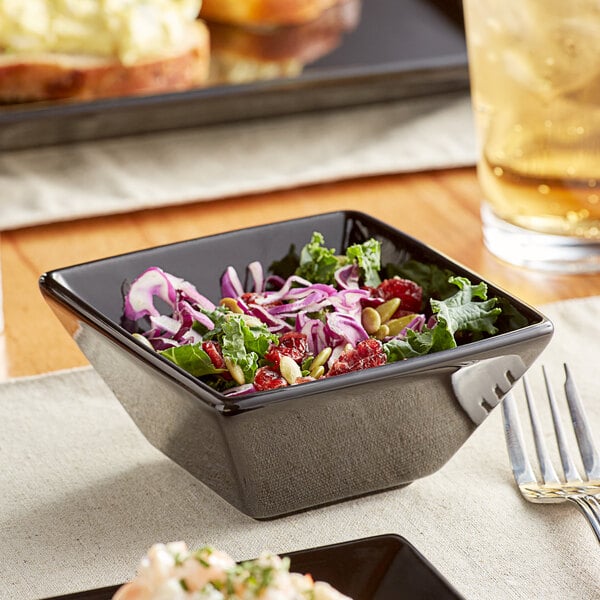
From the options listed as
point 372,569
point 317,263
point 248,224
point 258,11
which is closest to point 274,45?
point 258,11

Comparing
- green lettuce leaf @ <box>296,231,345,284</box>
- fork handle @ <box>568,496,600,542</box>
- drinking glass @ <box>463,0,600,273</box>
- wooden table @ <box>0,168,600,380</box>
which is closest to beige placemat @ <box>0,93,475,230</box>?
wooden table @ <box>0,168,600,380</box>

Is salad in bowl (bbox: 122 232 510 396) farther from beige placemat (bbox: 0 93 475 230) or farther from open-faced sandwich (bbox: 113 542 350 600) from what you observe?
beige placemat (bbox: 0 93 475 230)

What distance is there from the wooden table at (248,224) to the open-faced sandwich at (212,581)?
76cm

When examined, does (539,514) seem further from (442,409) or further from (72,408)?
(72,408)

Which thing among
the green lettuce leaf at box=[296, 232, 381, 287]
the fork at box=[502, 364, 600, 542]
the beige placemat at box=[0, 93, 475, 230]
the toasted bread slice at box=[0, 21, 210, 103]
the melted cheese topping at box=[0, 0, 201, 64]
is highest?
the melted cheese topping at box=[0, 0, 201, 64]

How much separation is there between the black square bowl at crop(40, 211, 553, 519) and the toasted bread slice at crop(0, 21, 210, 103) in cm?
100

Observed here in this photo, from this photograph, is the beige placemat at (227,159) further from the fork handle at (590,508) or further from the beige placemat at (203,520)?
the fork handle at (590,508)

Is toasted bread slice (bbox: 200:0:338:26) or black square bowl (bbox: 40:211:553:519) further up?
toasted bread slice (bbox: 200:0:338:26)

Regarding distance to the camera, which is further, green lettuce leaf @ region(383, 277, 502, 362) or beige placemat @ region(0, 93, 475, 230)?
beige placemat @ region(0, 93, 475, 230)

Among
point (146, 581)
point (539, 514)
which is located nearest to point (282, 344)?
point (539, 514)

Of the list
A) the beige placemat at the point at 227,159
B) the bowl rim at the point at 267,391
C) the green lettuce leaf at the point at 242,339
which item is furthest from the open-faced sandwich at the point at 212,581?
the beige placemat at the point at 227,159

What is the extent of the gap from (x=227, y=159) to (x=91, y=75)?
293 mm

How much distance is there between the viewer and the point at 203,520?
1.09 m

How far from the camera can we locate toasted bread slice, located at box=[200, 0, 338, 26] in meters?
2.32
